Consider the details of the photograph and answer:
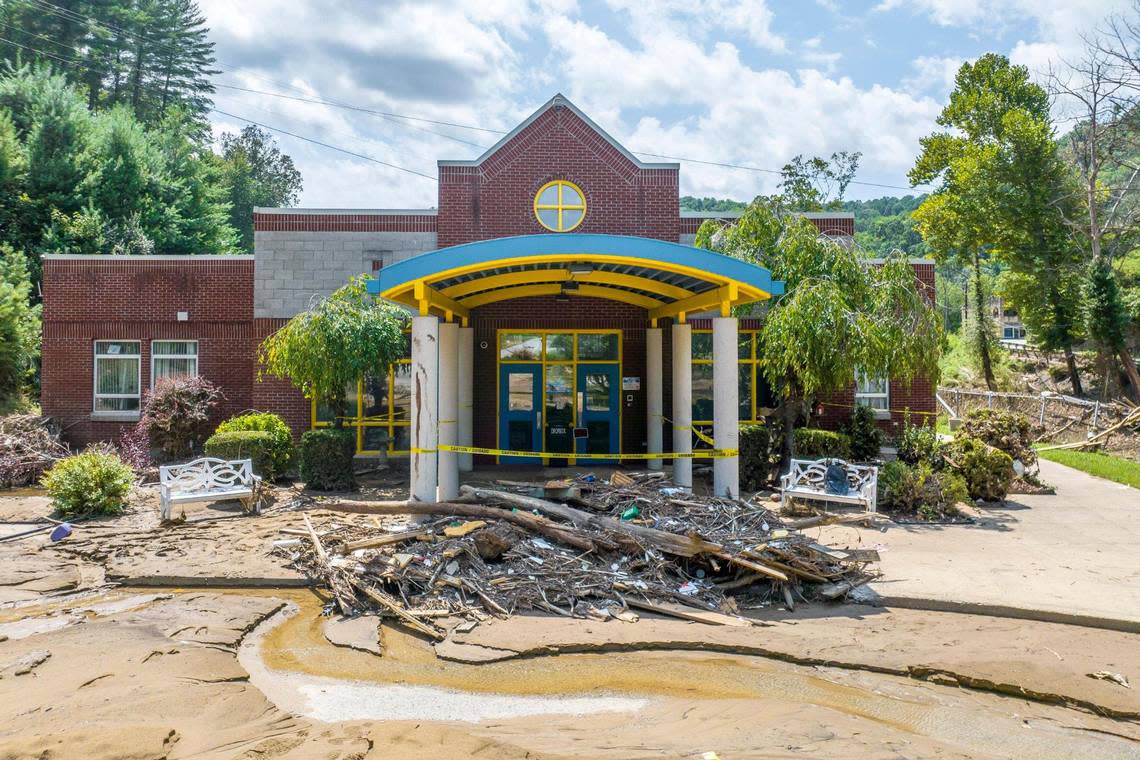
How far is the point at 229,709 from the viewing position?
514cm

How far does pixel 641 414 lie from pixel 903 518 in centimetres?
632

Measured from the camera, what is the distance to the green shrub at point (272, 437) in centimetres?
1412

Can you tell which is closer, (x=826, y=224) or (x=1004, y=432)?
(x=1004, y=432)

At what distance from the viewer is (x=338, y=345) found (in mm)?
13438

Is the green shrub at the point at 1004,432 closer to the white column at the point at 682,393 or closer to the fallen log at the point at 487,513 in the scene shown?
the white column at the point at 682,393

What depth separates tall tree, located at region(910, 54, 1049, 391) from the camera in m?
33.2

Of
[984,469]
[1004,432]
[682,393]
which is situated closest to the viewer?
[984,469]

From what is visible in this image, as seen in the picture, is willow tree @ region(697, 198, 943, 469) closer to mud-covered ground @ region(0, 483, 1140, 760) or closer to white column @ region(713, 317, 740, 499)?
white column @ region(713, 317, 740, 499)

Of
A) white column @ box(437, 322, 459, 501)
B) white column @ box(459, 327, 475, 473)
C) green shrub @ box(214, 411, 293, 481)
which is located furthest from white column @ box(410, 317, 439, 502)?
green shrub @ box(214, 411, 293, 481)

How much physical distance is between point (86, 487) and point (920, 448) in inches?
592

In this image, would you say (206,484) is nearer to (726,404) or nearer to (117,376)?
(117,376)

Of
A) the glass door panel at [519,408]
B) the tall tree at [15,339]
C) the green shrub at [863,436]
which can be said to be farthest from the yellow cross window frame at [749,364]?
the tall tree at [15,339]

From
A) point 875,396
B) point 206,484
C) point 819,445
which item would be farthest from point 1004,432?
point 206,484

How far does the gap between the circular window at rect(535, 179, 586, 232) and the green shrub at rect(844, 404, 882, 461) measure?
7.58 m
